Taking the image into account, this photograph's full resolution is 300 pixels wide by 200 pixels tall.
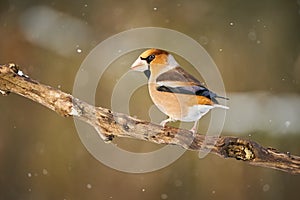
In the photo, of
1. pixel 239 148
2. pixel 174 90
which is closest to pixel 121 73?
pixel 174 90

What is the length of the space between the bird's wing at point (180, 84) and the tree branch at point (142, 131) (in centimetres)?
9

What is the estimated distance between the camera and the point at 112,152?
4.42 ft

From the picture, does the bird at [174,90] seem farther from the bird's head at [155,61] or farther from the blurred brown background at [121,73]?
the blurred brown background at [121,73]

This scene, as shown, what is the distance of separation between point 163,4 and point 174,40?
110mm

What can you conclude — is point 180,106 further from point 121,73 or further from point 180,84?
point 121,73

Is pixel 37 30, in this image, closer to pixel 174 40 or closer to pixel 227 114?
pixel 174 40

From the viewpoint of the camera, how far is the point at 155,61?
1.21 metres

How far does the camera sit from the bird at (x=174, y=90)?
3.79 feet

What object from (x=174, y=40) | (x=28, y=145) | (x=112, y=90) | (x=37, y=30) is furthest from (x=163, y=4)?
(x=28, y=145)

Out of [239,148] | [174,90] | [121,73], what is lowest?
[239,148]

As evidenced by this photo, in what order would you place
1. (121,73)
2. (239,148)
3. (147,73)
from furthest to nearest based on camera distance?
(121,73) → (147,73) → (239,148)

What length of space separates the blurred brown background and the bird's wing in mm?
151

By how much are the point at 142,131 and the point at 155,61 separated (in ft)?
0.58

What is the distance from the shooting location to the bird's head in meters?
1.20
